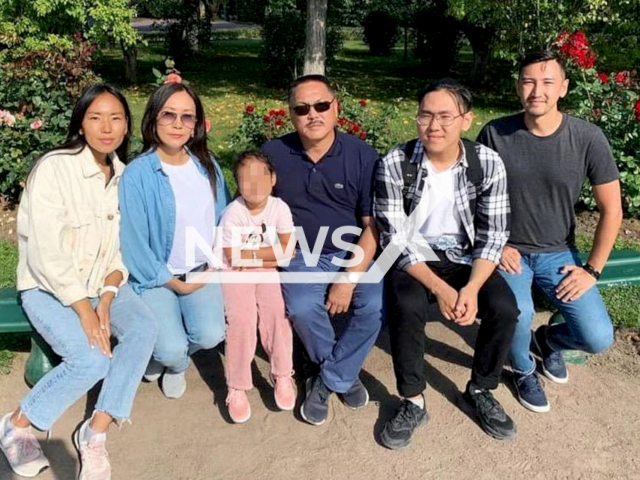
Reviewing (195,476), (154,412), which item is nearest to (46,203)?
(154,412)

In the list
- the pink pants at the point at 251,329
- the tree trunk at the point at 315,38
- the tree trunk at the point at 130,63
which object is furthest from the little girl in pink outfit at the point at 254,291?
the tree trunk at the point at 130,63

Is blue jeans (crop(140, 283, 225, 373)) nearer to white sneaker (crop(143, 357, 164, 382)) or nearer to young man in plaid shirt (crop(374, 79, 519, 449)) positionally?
A: white sneaker (crop(143, 357, 164, 382))

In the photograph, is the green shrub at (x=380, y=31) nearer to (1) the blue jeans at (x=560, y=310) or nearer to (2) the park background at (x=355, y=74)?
(2) the park background at (x=355, y=74)

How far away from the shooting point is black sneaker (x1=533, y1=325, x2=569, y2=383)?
3390 mm

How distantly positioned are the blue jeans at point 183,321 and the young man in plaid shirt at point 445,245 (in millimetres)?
871

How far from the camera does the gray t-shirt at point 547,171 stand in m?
3.16

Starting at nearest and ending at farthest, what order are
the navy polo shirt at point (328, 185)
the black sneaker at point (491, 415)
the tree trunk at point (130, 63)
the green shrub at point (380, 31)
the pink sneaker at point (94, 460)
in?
the pink sneaker at point (94, 460) → the black sneaker at point (491, 415) → the navy polo shirt at point (328, 185) → the tree trunk at point (130, 63) → the green shrub at point (380, 31)

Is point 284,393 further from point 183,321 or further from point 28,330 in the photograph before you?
point 28,330

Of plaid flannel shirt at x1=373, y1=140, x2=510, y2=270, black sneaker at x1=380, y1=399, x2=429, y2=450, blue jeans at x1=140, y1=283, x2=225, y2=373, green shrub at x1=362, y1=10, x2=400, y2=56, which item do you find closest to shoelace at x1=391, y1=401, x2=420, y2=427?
black sneaker at x1=380, y1=399, x2=429, y2=450

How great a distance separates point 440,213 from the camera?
10.4ft

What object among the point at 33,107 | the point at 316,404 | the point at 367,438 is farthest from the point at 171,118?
the point at 33,107

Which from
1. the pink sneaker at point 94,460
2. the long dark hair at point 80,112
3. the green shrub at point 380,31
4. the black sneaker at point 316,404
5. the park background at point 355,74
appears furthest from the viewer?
the green shrub at point 380,31

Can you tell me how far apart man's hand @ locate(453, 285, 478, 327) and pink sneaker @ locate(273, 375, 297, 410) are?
904 millimetres

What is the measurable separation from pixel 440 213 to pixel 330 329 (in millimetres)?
811
